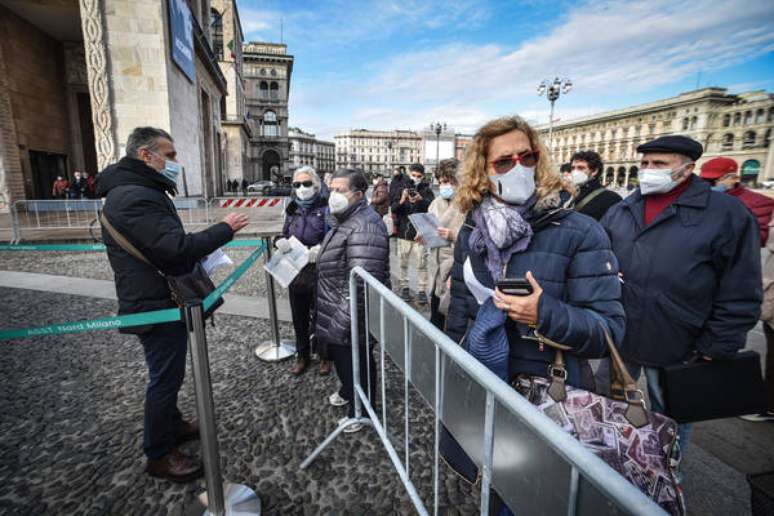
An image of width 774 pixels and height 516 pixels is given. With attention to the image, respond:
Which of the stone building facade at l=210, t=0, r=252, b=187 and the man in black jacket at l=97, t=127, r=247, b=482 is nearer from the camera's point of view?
the man in black jacket at l=97, t=127, r=247, b=482

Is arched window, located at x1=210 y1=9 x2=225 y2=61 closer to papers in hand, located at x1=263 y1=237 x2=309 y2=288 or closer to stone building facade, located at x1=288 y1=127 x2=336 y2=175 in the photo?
papers in hand, located at x1=263 y1=237 x2=309 y2=288

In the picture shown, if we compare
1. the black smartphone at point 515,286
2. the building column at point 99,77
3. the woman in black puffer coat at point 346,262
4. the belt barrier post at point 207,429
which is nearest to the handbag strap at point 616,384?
the black smartphone at point 515,286

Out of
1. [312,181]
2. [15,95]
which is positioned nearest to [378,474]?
[312,181]

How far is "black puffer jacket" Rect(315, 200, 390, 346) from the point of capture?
2.53m

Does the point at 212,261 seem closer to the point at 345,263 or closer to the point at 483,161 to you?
the point at 345,263

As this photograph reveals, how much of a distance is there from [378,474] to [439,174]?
3.45 metres

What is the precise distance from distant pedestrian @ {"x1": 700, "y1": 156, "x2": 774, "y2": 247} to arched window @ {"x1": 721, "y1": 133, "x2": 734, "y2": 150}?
77.1 meters

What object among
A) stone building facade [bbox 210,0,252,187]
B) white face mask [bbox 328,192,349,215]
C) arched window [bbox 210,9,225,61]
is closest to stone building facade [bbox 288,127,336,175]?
stone building facade [bbox 210,0,252,187]

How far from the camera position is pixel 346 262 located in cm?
264

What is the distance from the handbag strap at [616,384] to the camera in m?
1.15

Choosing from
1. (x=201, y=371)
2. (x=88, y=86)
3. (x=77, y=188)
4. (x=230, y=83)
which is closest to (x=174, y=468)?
(x=201, y=371)

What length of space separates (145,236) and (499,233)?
69.6 inches

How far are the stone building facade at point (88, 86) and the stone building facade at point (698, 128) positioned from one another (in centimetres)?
4602

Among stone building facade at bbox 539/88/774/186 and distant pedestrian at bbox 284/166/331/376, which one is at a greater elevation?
stone building facade at bbox 539/88/774/186
